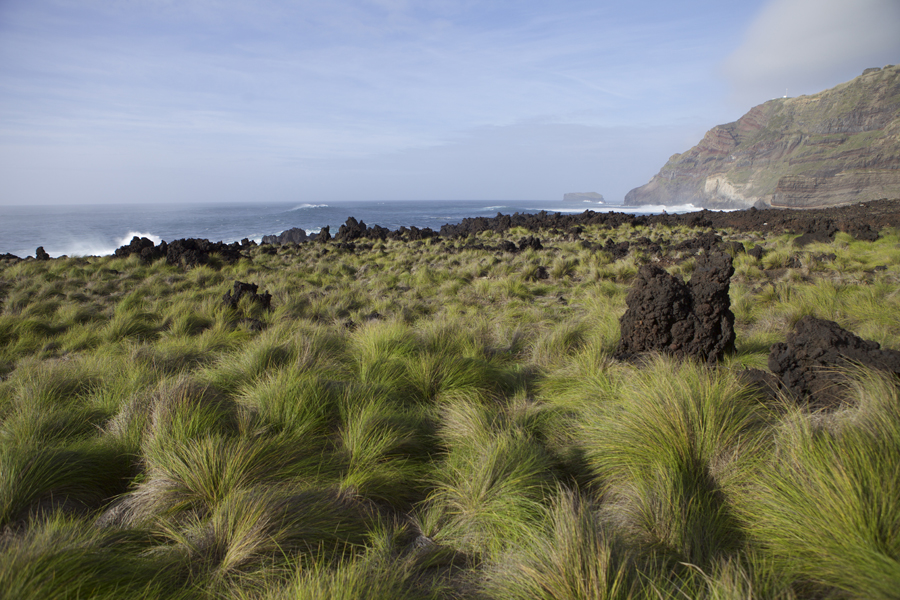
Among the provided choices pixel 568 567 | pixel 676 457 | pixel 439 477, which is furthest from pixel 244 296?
pixel 568 567

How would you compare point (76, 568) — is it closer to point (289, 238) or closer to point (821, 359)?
point (821, 359)

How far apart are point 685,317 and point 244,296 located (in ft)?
24.8

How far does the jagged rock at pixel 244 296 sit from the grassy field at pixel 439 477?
335 centimetres

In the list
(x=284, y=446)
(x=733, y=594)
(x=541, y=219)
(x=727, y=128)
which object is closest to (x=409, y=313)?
(x=284, y=446)

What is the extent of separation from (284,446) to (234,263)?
14301mm

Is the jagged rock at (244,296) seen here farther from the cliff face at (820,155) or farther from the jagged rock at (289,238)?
the cliff face at (820,155)

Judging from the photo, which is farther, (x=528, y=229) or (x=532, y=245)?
(x=528, y=229)

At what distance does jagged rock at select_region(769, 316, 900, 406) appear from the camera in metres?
2.91

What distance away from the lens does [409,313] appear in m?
7.98

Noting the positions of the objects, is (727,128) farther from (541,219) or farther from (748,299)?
(748,299)

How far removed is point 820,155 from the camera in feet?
216

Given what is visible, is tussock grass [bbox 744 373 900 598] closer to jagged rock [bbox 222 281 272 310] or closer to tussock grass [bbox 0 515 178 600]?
tussock grass [bbox 0 515 178 600]

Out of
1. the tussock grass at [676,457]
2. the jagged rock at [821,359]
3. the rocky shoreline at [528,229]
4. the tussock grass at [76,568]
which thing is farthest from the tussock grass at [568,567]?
the rocky shoreline at [528,229]

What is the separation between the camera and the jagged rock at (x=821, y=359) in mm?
2910
